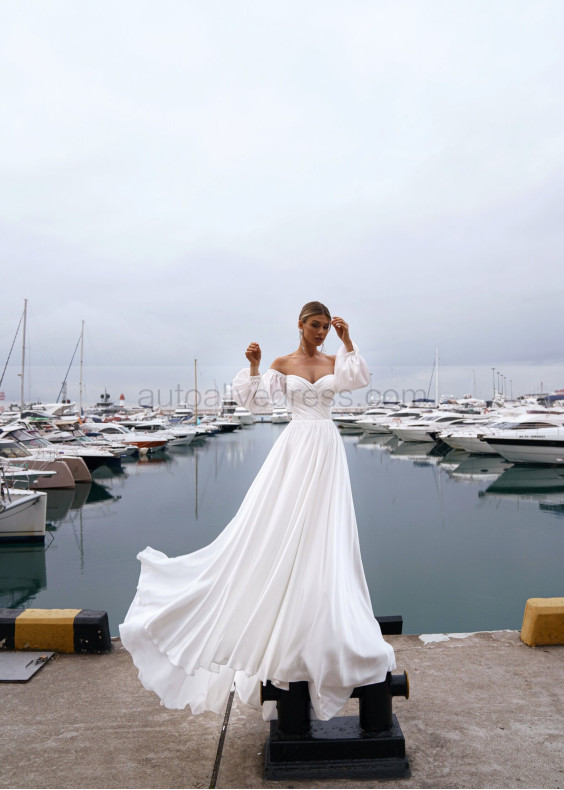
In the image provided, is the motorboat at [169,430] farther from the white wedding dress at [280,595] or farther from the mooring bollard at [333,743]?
the mooring bollard at [333,743]

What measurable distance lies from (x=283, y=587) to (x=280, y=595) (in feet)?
0.11

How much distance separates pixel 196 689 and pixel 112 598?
739 centimetres

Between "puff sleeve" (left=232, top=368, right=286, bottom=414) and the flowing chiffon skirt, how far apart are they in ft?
0.62

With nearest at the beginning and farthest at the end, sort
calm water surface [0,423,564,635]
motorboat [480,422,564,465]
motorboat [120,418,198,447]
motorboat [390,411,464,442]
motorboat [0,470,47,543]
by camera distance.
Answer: calm water surface [0,423,564,635]
motorboat [0,470,47,543]
motorboat [480,422,564,465]
motorboat [390,411,464,442]
motorboat [120,418,198,447]

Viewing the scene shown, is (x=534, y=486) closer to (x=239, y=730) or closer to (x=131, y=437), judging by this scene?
(x=239, y=730)

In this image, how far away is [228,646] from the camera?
7.03ft

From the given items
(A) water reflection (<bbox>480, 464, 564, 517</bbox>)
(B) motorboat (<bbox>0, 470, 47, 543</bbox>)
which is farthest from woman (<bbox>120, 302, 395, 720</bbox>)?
(A) water reflection (<bbox>480, 464, 564, 517</bbox>)

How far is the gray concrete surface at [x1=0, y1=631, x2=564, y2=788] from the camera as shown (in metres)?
2.13

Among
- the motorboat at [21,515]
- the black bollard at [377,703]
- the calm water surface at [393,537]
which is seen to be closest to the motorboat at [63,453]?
the calm water surface at [393,537]

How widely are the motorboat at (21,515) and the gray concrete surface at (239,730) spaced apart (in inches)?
386

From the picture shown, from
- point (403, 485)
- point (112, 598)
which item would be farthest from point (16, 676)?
point (403, 485)

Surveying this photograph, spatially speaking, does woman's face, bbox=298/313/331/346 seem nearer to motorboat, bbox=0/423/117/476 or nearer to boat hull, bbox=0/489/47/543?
boat hull, bbox=0/489/47/543

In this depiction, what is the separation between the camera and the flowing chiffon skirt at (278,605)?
6.73ft

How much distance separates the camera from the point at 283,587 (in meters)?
2.20
